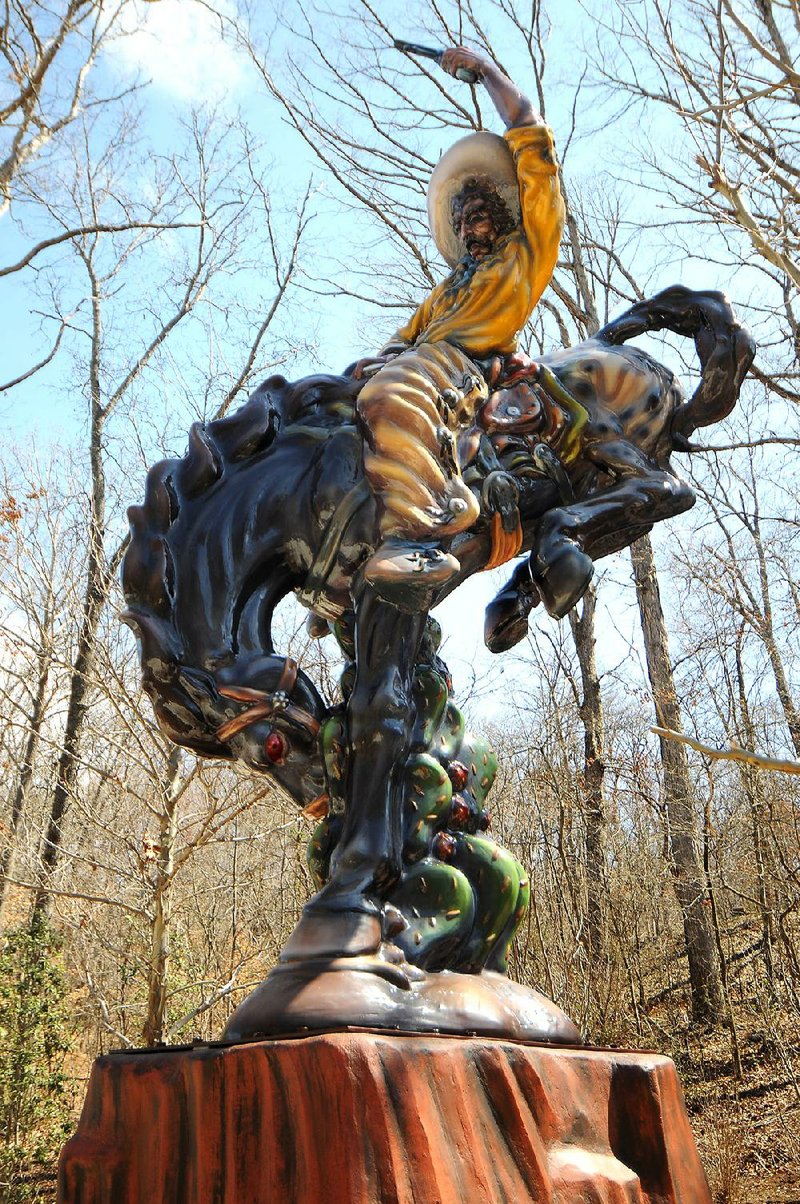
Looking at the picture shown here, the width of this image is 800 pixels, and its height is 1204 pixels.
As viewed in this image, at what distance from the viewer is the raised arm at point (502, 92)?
89.7 inches

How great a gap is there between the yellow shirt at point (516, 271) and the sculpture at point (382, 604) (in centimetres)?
3

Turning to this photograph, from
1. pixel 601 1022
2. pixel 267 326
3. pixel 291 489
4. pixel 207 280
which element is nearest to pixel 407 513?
pixel 291 489

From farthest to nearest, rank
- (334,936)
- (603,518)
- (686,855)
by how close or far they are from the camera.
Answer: (686,855)
(603,518)
(334,936)

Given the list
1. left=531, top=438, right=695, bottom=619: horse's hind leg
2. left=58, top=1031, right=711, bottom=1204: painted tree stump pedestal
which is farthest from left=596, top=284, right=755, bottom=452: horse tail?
left=58, top=1031, right=711, bottom=1204: painted tree stump pedestal

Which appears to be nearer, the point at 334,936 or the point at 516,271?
the point at 334,936

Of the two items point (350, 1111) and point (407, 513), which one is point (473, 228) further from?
point (350, 1111)

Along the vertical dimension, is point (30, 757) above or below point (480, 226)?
above

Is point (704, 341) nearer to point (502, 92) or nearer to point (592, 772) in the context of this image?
point (502, 92)

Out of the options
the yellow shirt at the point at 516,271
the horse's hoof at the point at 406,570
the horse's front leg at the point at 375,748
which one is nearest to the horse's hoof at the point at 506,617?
the horse's front leg at the point at 375,748

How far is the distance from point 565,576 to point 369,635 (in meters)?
0.45

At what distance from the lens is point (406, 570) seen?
1.83 meters

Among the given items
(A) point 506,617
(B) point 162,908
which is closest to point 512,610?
(A) point 506,617

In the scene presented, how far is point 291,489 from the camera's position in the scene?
82.4 inches

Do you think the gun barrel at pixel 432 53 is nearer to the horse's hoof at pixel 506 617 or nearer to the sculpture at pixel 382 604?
the sculpture at pixel 382 604
